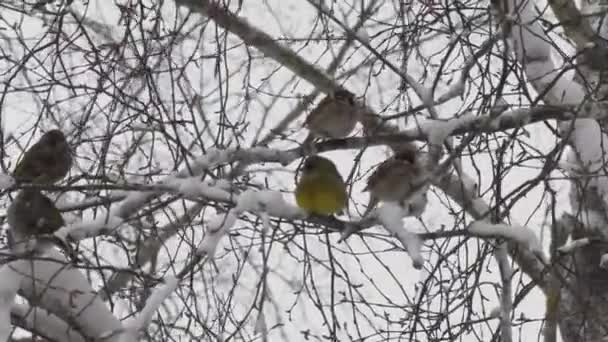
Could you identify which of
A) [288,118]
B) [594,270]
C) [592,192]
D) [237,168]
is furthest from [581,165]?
[288,118]

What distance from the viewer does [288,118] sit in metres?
7.79

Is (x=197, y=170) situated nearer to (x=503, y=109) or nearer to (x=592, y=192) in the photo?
(x=503, y=109)

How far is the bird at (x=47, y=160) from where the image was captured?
4.11m

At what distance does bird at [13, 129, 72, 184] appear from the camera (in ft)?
13.5

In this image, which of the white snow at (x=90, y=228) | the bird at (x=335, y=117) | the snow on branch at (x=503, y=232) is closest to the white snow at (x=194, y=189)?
the white snow at (x=90, y=228)

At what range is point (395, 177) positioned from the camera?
389 cm

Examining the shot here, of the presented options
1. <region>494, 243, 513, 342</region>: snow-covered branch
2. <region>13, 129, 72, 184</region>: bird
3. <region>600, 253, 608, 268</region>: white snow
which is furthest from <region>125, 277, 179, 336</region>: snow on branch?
<region>600, 253, 608, 268</region>: white snow

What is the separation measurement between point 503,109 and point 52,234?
1.97 meters

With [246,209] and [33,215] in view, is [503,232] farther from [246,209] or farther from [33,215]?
[33,215]

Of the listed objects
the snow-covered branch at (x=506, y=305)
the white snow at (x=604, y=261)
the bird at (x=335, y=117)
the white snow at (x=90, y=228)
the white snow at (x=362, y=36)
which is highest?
the white snow at (x=362, y=36)

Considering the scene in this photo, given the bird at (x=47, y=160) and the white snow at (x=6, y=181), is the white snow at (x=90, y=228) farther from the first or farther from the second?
the bird at (x=47, y=160)

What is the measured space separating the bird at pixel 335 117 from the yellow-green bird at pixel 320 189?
1.52ft

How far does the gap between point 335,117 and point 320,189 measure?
689 mm

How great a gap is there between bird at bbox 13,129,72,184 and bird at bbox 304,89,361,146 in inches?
50.2
